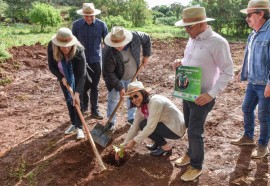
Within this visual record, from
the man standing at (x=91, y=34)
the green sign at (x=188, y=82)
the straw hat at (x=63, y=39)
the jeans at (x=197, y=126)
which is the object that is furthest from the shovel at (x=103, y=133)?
the jeans at (x=197, y=126)

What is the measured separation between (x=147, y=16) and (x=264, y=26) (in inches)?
862

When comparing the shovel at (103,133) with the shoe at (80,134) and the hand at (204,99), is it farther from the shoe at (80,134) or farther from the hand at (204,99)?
the hand at (204,99)

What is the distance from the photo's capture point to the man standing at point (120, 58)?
3.77 metres

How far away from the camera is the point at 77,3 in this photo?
111 ft

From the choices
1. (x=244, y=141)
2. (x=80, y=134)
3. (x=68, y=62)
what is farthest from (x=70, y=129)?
(x=244, y=141)

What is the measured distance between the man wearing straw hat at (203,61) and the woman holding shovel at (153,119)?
0.38m

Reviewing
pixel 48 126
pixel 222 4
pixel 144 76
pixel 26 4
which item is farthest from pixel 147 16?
pixel 48 126

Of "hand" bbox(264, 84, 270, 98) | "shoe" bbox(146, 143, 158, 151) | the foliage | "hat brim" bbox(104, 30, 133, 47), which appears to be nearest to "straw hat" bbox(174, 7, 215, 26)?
"hand" bbox(264, 84, 270, 98)

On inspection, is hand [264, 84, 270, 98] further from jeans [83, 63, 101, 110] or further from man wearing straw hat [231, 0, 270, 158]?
jeans [83, 63, 101, 110]

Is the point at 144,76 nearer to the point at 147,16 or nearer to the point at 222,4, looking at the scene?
the point at 222,4

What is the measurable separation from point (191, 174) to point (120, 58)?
1776 millimetres

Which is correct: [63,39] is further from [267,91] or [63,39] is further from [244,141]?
[244,141]

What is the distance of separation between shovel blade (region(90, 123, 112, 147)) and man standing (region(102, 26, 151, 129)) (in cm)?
22

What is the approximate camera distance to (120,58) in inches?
157
